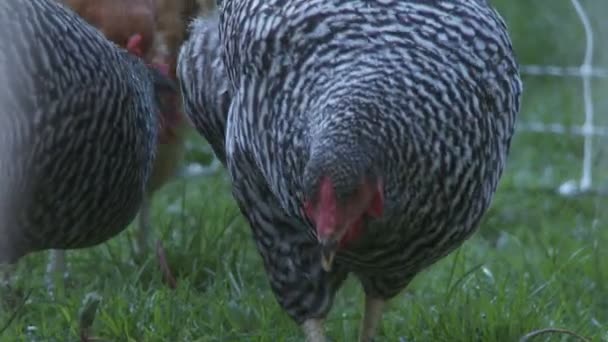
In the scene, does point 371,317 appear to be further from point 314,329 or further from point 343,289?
point 343,289

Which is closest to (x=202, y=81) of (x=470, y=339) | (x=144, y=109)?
(x=144, y=109)

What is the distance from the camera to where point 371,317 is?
12.7 ft

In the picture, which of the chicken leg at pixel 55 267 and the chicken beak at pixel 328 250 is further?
the chicken leg at pixel 55 267

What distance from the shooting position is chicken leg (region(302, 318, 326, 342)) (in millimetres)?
3777

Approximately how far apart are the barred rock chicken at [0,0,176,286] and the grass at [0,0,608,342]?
309 millimetres

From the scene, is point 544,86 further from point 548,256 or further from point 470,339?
point 470,339

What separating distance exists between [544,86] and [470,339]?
13.0 feet

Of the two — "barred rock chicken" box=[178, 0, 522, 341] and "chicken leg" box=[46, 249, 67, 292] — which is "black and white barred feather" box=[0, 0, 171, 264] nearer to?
"barred rock chicken" box=[178, 0, 522, 341]

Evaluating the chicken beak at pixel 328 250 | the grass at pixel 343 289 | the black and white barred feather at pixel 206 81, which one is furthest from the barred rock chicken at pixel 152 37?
the chicken beak at pixel 328 250

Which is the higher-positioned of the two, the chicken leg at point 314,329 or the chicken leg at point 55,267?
the chicken leg at point 314,329

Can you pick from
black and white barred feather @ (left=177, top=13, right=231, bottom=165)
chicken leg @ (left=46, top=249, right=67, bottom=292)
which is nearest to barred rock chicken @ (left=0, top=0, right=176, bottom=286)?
black and white barred feather @ (left=177, top=13, right=231, bottom=165)

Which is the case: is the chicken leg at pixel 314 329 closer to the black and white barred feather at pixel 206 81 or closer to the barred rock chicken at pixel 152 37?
the black and white barred feather at pixel 206 81

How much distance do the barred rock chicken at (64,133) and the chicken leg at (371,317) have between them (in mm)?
749

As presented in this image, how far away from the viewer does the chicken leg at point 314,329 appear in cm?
378
